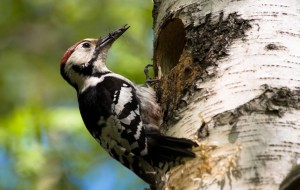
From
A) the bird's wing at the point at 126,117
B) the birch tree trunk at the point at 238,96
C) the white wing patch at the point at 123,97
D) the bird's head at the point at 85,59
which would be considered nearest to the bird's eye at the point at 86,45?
the bird's head at the point at 85,59

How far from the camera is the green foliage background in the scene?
4.75 meters

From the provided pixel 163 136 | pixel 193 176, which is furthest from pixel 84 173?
pixel 193 176

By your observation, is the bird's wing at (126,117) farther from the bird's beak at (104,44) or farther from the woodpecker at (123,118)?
the bird's beak at (104,44)

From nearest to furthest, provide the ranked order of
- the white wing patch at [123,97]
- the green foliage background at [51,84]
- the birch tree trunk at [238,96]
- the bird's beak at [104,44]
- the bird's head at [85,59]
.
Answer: the birch tree trunk at [238,96] < the white wing patch at [123,97] < the bird's head at [85,59] < the bird's beak at [104,44] < the green foliage background at [51,84]

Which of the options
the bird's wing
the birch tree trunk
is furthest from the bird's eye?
the birch tree trunk

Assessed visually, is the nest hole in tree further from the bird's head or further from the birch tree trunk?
the bird's head

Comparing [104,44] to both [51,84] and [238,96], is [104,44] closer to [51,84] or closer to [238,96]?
[51,84]

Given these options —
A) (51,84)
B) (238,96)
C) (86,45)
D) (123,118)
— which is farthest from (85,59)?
(238,96)

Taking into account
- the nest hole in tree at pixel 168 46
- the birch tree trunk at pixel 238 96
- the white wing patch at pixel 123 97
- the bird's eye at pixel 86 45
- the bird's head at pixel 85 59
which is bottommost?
the birch tree trunk at pixel 238 96

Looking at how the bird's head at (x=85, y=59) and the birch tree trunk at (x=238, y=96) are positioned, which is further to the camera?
the bird's head at (x=85, y=59)

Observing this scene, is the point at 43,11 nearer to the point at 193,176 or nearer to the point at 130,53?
the point at 130,53

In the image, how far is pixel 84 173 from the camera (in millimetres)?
5129

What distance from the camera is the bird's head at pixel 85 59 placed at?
4.30m

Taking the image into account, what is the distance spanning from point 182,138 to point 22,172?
241 centimetres
